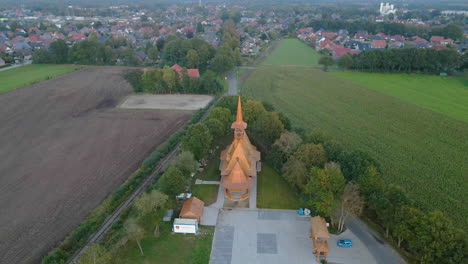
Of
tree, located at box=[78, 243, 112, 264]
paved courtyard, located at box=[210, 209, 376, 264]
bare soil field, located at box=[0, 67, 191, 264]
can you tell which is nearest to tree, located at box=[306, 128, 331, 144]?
paved courtyard, located at box=[210, 209, 376, 264]

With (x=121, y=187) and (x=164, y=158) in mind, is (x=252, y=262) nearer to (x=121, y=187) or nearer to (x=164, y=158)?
(x=121, y=187)

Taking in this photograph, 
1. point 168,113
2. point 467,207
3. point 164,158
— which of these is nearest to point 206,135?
point 164,158

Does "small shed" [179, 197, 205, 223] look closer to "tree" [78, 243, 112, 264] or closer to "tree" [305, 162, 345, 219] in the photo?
"tree" [78, 243, 112, 264]

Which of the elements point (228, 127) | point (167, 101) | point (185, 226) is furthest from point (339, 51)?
point (185, 226)

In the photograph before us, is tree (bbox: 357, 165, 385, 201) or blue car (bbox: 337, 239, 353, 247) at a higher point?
tree (bbox: 357, 165, 385, 201)

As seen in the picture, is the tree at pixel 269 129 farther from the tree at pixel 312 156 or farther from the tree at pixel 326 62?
the tree at pixel 326 62

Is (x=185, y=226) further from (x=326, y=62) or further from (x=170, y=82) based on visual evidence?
(x=326, y=62)
